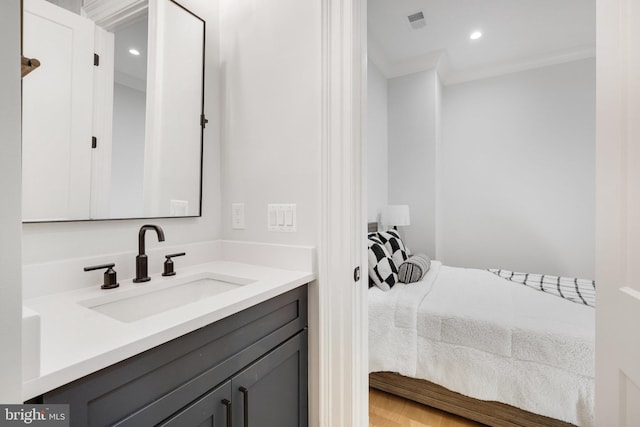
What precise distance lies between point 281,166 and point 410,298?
1207 millimetres

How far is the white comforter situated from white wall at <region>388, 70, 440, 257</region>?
1.52m

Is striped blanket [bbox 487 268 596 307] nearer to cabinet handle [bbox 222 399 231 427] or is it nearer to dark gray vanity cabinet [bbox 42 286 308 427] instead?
dark gray vanity cabinet [bbox 42 286 308 427]

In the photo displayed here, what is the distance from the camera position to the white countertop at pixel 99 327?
480mm

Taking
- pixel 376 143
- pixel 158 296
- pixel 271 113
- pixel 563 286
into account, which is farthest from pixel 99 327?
pixel 376 143

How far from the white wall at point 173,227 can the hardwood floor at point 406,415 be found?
1.40 m

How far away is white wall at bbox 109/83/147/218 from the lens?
1.05 m

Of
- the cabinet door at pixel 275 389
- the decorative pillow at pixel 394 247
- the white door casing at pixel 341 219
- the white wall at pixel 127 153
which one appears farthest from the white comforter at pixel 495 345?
the white wall at pixel 127 153

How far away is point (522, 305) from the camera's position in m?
1.76

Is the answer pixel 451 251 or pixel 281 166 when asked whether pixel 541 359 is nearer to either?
pixel 281 166

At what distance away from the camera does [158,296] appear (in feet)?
3.40

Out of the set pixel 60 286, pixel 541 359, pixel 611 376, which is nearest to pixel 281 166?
pixel 60 286

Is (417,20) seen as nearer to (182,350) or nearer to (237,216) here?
(237,216)

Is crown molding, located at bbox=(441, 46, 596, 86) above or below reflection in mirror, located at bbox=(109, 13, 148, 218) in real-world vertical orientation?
above

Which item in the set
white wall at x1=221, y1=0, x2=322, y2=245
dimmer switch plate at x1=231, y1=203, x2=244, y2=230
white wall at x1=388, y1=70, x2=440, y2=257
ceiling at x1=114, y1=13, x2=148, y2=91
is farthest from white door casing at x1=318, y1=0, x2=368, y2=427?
white wall at x1=388, y1=70, x2=440, y2=257
